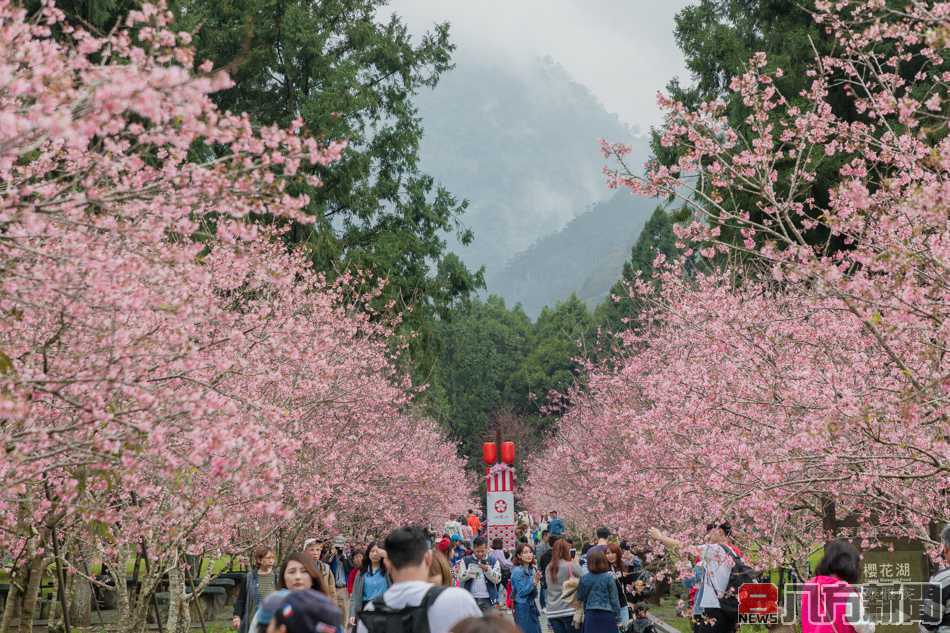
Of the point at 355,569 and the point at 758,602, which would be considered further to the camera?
the point at 355,569

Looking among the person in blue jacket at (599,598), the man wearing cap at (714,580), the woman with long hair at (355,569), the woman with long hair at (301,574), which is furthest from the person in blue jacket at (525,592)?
the woman with long hair at (301,574)

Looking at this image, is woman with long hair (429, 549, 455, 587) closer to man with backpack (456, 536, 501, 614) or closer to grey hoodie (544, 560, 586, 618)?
grey hoodie (544, 560, 586, 618)

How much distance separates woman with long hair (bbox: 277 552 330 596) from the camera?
23.0 feet

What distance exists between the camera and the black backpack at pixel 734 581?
36.6 ft

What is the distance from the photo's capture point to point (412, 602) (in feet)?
17.0

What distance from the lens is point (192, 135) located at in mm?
6176

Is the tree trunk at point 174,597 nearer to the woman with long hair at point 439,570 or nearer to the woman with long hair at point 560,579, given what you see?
the woman with long hair at point 560,579

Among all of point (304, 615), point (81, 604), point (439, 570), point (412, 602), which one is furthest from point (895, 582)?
point (81, 604)

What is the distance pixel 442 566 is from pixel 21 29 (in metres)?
4.74

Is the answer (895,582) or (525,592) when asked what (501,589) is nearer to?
(525,592)

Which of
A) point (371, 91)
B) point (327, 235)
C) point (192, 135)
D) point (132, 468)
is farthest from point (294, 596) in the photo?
point (371, 91)

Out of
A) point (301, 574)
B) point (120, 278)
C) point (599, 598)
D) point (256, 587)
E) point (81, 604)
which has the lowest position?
point (81, 604)

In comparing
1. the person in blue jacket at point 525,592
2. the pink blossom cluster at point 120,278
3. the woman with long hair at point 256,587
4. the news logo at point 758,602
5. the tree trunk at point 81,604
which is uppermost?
the pink blossom cluster at point 120,278

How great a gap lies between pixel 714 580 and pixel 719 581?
0.21 feet
